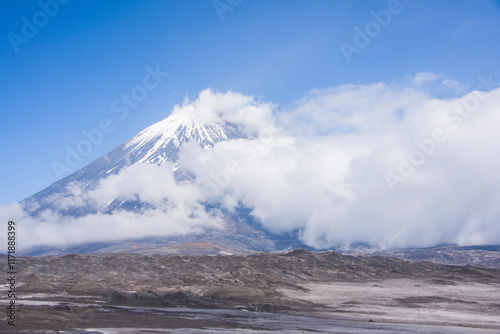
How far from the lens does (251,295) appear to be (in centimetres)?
4975

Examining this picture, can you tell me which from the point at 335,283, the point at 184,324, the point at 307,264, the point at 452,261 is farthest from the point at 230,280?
the point at 452,261

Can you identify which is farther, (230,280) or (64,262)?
(64,262)

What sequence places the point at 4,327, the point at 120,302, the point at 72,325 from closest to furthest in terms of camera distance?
the point at 4,327
the point at 72,325
the point at 120,302

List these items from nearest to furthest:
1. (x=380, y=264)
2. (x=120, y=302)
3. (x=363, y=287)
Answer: (x=120, y=302)
(x=363, y=287)
(x=380, y=264)

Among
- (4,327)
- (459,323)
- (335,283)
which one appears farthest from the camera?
(335,283)

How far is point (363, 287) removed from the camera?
66125 millimetres

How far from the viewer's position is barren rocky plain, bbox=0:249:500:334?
34.0m

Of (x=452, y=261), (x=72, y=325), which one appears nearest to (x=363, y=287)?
(x=72, y=325)

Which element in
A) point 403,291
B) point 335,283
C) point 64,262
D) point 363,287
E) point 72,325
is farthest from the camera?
point 64,262

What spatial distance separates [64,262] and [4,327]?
54.8 metres

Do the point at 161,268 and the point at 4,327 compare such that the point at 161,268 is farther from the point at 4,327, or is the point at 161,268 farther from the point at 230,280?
the point at 4,327

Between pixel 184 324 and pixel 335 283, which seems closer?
pixel 184 324

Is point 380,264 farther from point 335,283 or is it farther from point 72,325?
point 72,325

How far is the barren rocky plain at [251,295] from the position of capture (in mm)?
34031
